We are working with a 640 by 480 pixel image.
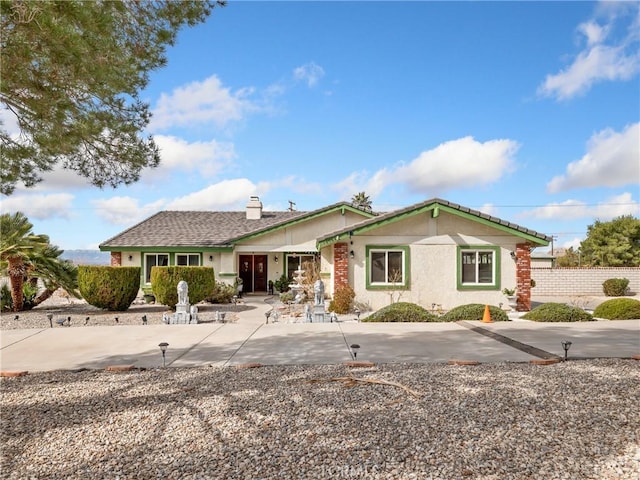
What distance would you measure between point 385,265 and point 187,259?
11522mm

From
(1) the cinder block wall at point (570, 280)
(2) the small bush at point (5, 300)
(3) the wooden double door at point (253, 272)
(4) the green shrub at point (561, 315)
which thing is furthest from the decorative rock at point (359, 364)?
(1) the cinder block wall at point (570, 280)

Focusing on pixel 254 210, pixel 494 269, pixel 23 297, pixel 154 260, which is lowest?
pixel 23 297

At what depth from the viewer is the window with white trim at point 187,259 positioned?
2216cm

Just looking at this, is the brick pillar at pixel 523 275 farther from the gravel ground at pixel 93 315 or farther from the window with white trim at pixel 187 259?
the window with white trim at pixel 187 259

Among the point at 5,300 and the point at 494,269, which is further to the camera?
the point at 5,300

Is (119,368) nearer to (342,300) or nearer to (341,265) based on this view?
(342,300)

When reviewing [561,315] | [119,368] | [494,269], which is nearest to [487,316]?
[561,315]

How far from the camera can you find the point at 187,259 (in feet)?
73.2

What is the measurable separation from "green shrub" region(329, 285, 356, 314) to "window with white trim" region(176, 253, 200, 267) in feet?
32.6

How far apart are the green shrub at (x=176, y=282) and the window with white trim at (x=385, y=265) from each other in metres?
6.05

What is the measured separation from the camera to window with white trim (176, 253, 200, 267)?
22.2 metres

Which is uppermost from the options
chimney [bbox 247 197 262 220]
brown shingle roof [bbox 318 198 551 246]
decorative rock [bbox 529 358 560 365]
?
chimney [bbox 247 197 262 220]

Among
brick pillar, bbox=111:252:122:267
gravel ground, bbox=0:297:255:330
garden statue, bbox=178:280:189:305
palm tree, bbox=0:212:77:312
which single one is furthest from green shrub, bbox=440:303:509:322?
brick pillar, bbox=111:252:122:267

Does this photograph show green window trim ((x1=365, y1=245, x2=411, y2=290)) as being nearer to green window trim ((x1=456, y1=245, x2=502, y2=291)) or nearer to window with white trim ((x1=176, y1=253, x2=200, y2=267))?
green window trim ((x1=456, y1=245, x2=502, y2=291))
